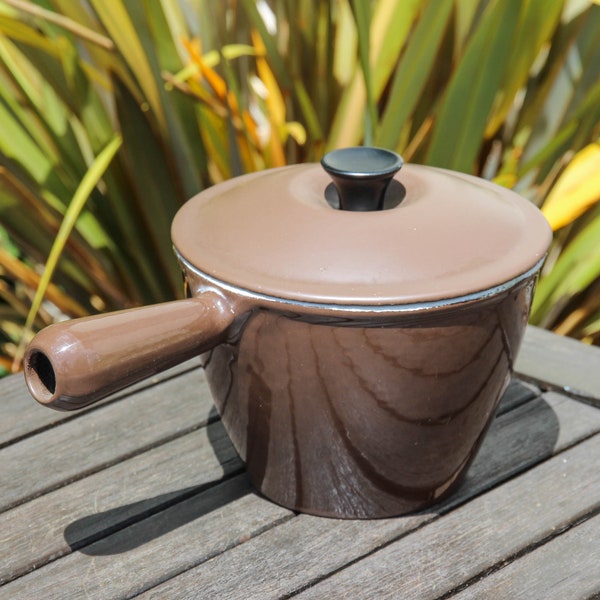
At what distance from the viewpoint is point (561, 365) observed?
922mm

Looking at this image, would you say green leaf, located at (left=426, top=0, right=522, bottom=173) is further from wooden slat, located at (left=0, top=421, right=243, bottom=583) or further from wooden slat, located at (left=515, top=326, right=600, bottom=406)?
wooden slat, located at (left=0, top=421, right=243, bottom=583)

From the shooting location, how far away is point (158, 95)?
1.13 metres

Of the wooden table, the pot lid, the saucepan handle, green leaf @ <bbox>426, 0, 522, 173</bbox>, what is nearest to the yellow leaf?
green leaf @ <bbox>426, 0, 522, 173</bbox>

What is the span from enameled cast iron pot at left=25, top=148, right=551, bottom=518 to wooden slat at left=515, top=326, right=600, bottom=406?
0.24m

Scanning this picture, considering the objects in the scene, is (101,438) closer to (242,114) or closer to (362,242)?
(362,242)

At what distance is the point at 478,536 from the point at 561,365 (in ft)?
1.02

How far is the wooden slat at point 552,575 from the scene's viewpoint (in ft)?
2.03

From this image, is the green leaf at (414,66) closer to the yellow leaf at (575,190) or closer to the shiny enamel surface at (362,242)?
the yellow leaf at (575,190)

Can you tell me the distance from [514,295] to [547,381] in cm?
32

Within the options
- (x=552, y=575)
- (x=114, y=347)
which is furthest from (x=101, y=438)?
(x=552, y=575)

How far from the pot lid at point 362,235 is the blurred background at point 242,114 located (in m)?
0.40

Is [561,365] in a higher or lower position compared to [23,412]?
lower

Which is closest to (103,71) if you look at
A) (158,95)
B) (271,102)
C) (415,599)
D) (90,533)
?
(158,95)

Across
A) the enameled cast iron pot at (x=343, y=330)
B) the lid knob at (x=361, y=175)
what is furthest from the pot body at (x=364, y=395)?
the lid knob at (x=361, y=175)
